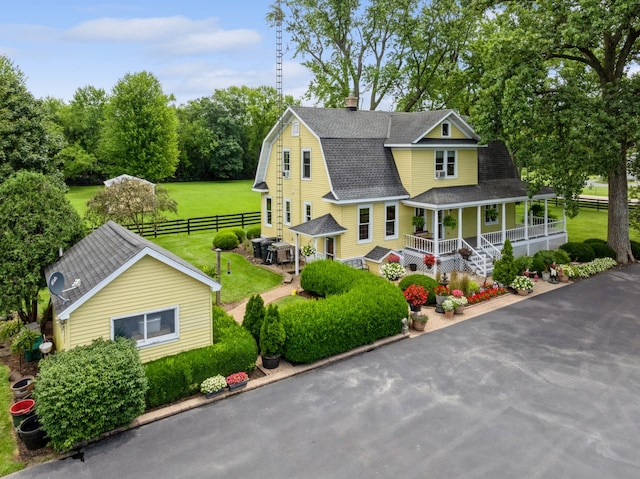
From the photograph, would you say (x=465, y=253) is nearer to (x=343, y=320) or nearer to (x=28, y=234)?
(x=343, y=320)

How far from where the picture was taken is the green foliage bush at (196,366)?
379 inches

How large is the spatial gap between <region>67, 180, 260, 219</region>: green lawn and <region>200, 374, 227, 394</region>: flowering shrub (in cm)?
→ 2515

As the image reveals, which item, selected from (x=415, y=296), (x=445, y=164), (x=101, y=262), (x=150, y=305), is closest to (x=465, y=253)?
(x=445, y=164)

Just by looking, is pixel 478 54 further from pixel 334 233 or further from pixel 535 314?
pixel 535 314

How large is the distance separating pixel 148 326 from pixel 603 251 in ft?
72.0

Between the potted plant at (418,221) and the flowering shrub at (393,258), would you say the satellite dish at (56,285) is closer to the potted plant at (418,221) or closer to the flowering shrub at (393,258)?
the flowering shrub at (393,258)

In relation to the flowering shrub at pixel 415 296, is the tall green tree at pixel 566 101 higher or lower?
higher

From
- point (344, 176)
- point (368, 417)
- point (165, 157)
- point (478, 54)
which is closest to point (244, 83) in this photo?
point (165, 157)

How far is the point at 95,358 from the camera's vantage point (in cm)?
892

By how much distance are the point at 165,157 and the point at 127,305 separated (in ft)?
173

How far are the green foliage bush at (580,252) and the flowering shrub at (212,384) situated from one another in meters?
19.2

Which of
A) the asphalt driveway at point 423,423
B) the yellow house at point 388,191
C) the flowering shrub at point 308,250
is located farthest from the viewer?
the flowering shrub at point 308,250

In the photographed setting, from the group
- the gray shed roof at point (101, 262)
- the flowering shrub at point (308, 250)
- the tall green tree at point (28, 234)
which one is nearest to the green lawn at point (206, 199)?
the flowering shrub at point (308, 250)

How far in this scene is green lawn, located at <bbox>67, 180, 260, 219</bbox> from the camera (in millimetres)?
41094
